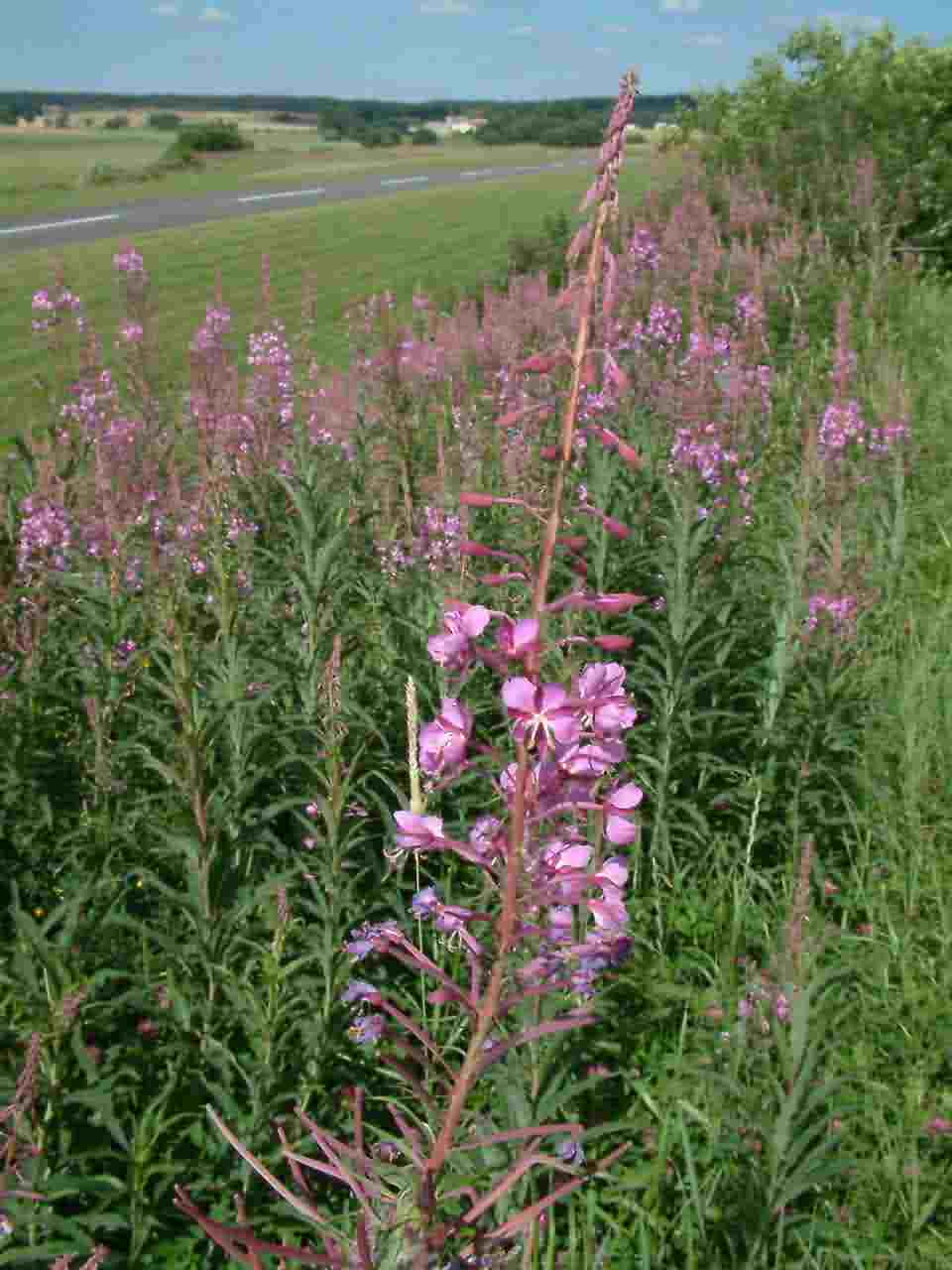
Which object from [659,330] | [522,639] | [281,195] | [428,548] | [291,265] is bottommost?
[281,195]

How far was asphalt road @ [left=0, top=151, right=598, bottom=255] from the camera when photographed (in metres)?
24.3

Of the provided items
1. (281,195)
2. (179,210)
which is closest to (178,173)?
(281,195)

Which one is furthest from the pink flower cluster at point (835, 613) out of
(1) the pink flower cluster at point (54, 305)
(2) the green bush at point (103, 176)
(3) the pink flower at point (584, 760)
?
(2) the green bush at point (103, 176)

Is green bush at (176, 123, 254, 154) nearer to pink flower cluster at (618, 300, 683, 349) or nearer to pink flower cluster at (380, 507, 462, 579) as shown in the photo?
pink flower cluster at (618, 300, 683, 349)

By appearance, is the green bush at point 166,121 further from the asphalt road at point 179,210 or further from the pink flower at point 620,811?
the pink flower at point 620,811

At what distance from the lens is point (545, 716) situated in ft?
4.51

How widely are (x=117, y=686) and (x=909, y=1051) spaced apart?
2544 millimetres

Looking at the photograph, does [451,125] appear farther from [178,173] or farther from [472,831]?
[472,831]

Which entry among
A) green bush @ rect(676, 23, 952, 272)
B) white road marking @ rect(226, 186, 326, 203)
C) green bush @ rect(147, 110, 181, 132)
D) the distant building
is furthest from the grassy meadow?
green bush @ rect(147, 110, 181, 132)

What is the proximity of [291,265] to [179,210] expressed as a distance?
33.1 ft

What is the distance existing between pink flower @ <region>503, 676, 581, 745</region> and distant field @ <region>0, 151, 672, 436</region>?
32.2 ft

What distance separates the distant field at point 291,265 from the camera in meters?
14.7

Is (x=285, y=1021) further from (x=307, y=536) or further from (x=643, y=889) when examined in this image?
(x=307, y=536)

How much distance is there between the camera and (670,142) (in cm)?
2334
